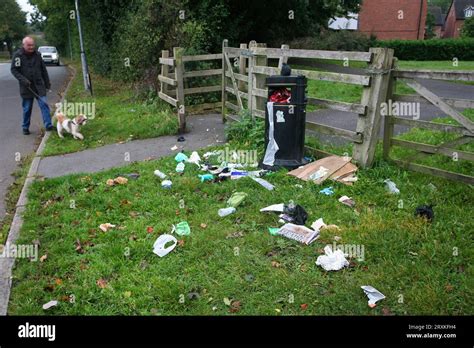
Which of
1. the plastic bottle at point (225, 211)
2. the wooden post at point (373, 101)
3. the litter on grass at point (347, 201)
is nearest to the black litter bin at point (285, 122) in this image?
the wooden post at point (373, 101)

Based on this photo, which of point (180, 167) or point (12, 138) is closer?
point (180, 167)

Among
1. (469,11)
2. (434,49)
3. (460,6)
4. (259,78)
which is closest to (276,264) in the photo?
(259,78)

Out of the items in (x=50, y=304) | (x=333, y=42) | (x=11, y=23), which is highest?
(x=11, y=23)

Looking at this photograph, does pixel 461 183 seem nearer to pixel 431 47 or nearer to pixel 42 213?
pixel 42 213

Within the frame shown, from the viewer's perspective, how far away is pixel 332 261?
14.1ft

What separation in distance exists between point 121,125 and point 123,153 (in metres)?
2.25

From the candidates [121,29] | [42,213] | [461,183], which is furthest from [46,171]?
[121,29]

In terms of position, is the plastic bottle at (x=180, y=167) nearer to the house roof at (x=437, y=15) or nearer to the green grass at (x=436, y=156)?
the green grass at (x=436, y=156)

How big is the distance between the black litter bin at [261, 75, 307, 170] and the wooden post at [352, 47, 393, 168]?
0.85 meters

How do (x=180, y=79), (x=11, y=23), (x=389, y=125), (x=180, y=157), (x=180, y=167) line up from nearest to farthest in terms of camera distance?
(x=389, y=125) < (x=180, y=167) < (x=180, y=157) < (x=180, y=79) < (x=11, y=23)

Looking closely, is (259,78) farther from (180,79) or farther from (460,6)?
(460,6)

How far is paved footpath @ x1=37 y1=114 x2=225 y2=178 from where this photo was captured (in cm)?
781

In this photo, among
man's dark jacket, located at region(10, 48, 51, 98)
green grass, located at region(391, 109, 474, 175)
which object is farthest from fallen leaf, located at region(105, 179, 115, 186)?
man's dark jacket, located at region(10, 48, 51, 98)
